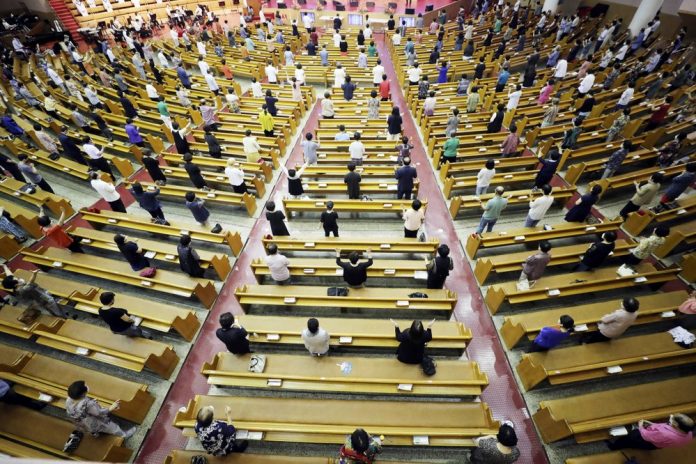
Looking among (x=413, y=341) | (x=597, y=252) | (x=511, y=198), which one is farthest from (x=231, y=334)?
(x=511, y=198)

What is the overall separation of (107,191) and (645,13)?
70.8 feet

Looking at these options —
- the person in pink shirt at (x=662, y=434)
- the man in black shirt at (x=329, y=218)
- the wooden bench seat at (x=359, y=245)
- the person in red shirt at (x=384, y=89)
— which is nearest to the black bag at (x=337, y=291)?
the wooden bench seat at (x=359, y=245)

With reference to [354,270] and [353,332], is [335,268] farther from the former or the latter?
[353,332]

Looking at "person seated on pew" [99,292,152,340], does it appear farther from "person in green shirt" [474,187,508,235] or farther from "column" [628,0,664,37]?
"column" [628,0,664,37]

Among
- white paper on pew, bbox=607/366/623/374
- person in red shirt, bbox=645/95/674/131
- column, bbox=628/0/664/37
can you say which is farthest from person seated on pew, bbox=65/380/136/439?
column, bbox=628/0/664/37

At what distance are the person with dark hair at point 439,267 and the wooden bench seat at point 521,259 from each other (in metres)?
1.08

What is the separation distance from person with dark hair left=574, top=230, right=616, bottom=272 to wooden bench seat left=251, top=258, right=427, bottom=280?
3113mm

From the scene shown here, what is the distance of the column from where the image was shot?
13422 millimetres

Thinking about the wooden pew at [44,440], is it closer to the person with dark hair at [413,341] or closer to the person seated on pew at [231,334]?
the person seated on pew at [231,334]

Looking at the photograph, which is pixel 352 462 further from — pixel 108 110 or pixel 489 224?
pixel 108 110

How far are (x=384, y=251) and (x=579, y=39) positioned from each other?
17.5 meters

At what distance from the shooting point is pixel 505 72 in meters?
12.1

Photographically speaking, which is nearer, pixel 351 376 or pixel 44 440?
pixel 44 440

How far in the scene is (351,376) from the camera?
472 centimetres
